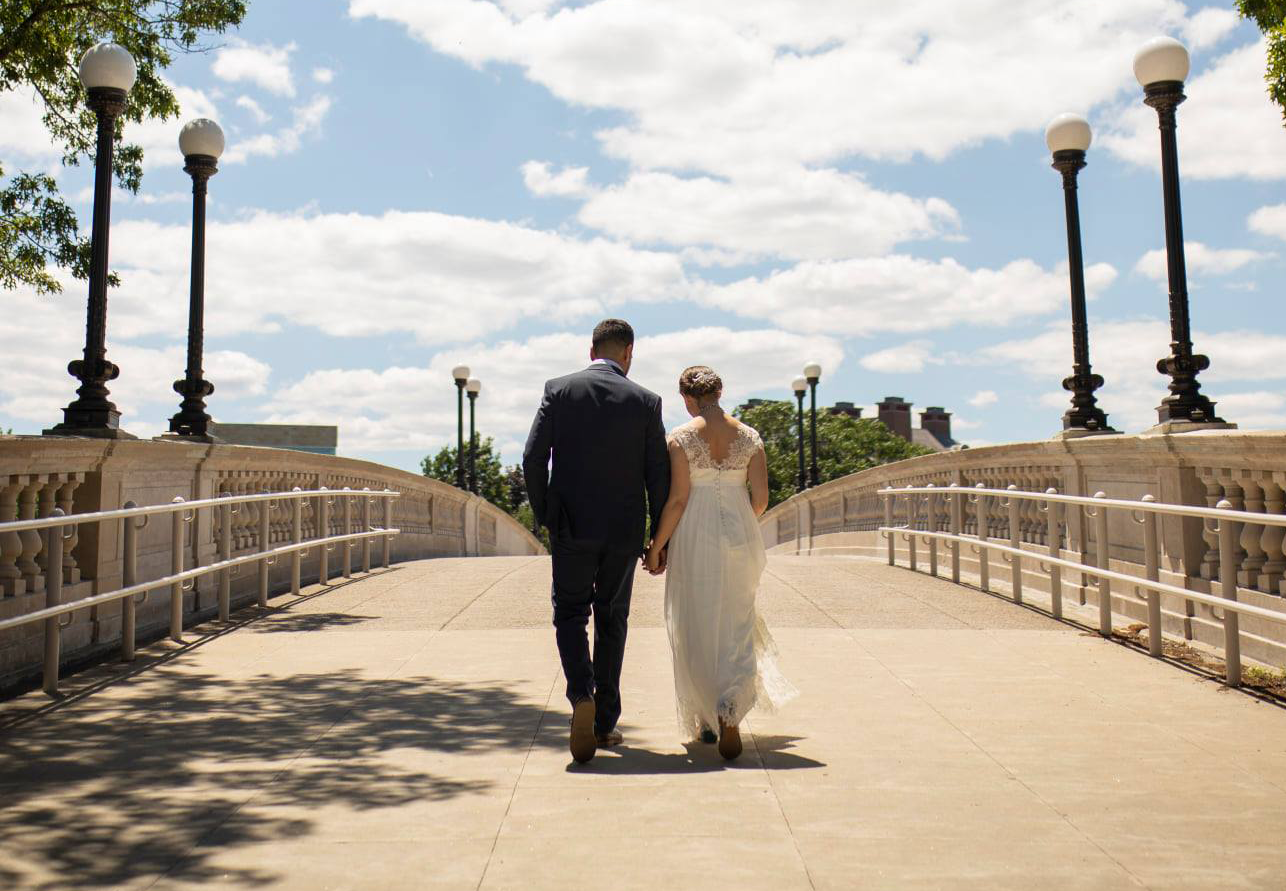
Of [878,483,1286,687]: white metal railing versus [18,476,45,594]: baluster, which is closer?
[878,483,1286,687]: white metal railing

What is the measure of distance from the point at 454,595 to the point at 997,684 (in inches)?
249

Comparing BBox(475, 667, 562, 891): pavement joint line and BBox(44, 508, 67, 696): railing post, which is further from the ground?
BBox(44, 508, 67, 696): railing post

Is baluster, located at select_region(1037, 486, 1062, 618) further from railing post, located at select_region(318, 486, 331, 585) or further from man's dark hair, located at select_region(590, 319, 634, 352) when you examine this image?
railing post, located at select_region(318, 486, 331, 585)

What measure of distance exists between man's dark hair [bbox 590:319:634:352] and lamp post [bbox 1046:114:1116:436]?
296 inches

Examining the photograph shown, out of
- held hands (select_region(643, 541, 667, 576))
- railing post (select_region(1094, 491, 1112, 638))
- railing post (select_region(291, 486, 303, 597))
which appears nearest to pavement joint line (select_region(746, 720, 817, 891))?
held hands (select_region(643, 541, 667, 576))

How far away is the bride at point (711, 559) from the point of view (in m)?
5.71

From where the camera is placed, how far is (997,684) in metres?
7.23

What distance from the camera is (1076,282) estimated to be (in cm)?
1298

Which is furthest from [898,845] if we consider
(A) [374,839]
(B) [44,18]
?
(B) [44,18]

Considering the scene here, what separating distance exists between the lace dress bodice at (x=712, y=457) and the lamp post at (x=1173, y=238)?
223 inches

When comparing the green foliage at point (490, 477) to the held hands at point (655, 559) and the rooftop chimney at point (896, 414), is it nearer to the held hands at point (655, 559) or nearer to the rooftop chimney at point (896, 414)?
the rooftop chimney at point (896, 414)

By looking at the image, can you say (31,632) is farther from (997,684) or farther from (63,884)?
(997,684)

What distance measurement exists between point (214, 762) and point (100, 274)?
5912 millimetres

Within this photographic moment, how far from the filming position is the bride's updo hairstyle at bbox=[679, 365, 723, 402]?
5953 mm
